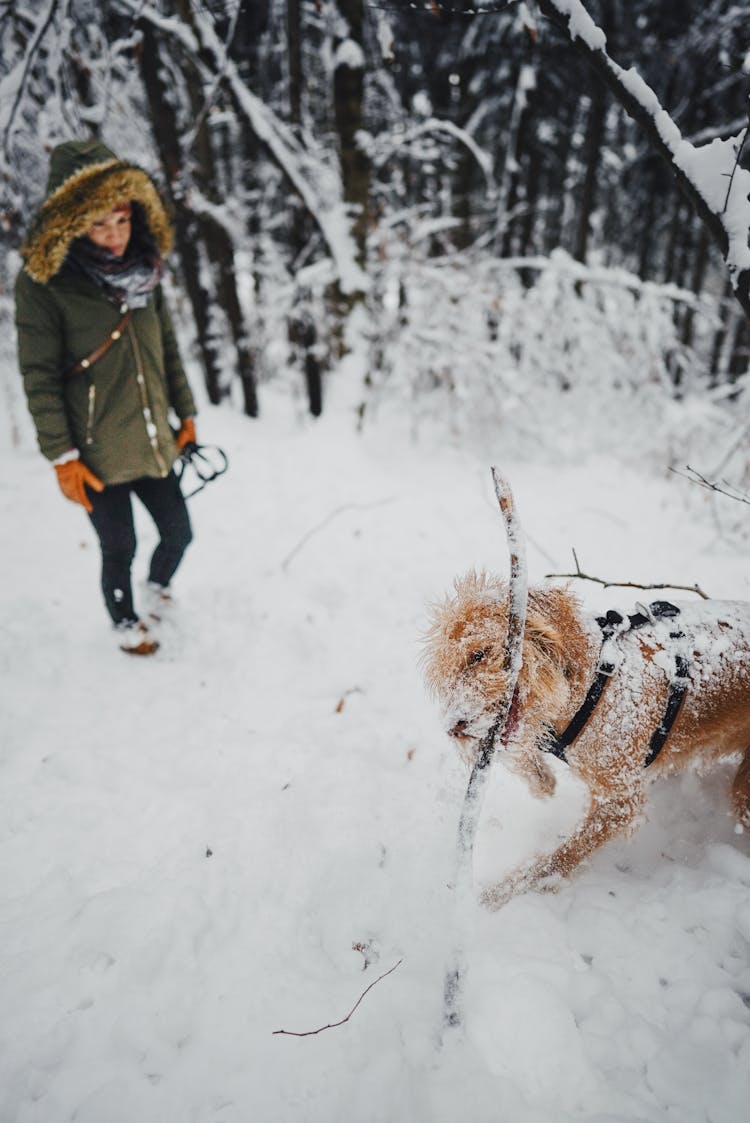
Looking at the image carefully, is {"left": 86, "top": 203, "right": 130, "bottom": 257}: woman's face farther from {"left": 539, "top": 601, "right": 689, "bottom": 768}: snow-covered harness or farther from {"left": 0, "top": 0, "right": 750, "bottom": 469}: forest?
{"left": 539, "top": 601, "right": 689, "bottom": 768}: snow-covered harness

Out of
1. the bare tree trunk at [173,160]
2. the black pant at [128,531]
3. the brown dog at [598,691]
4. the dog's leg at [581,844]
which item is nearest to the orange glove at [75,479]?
the black pant at [128,531]

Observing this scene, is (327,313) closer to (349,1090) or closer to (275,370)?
(275,370)

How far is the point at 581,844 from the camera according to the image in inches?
69.2

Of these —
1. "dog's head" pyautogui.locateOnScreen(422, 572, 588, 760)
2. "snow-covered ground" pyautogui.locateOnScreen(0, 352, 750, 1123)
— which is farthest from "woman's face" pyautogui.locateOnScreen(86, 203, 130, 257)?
"dog's head" pyautogui.locateOnScreen(422, 572, 588, 760)

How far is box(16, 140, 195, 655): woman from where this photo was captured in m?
2.18

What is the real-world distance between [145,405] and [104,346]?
311 millimetres

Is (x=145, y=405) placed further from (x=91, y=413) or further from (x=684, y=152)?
(x=684, y=152)

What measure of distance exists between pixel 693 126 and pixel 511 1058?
15983 millimetres

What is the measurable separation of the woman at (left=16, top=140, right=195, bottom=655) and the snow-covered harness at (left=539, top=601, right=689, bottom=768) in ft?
7.34

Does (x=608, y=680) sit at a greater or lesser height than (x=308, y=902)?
greater

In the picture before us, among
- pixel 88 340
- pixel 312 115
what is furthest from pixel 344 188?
pixel 88 340

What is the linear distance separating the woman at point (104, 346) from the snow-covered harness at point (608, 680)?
2.24 metres

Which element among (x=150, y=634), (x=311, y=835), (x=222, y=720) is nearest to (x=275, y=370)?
(x=150, y=634)

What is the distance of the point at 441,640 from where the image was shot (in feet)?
4.81
